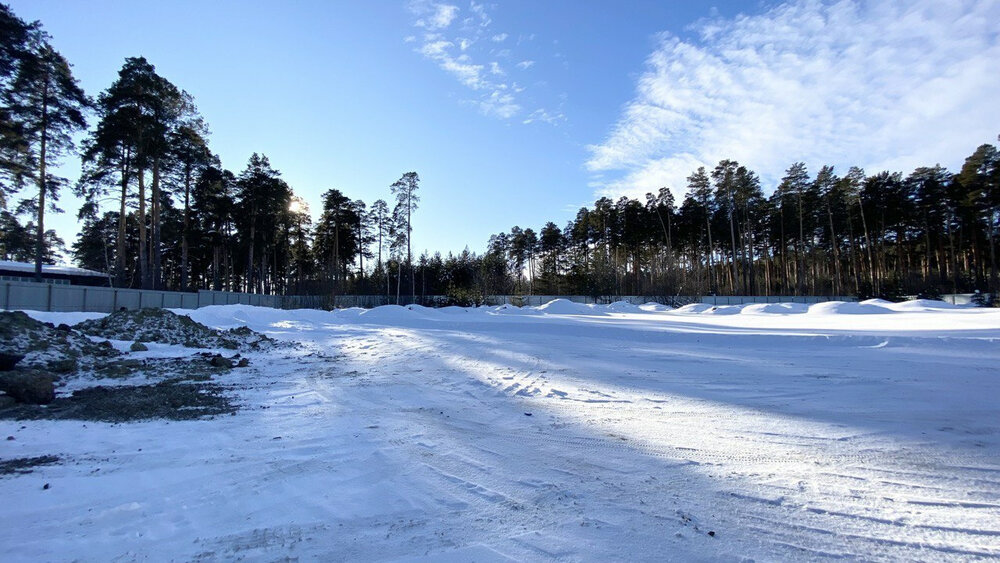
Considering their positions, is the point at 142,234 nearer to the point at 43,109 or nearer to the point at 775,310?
the point at 43,109

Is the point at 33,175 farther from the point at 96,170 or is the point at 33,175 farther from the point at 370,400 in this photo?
the point at 370,400

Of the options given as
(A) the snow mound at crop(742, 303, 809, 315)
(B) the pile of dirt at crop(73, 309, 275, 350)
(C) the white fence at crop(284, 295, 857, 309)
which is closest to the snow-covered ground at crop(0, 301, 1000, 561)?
(B) the pile of dirt at crop(73, 309, 275, 350)

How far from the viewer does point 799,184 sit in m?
40.8

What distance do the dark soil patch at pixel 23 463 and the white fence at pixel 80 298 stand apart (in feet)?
65.4

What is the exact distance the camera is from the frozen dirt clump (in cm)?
734

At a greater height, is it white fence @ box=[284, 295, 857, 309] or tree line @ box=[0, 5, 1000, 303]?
tree line @ box=[0, 5, 1000, 303]

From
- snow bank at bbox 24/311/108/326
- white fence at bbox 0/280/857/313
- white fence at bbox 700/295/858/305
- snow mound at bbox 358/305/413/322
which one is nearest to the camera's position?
snow bank at bbox 24/311/108/326

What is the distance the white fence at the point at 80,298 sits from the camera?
17.3 meters

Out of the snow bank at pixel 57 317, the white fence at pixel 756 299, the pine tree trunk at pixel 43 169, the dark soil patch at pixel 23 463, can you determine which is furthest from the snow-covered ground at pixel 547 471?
the white fence at pixel 756 299

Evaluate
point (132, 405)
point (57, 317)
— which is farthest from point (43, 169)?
point (132, 405)

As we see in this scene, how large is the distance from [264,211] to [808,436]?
127 ft

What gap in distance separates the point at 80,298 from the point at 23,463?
22.3 m

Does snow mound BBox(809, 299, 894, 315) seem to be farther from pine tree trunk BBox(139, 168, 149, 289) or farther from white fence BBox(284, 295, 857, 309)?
pine tree trunk BBox(139, 168, 149, 289)

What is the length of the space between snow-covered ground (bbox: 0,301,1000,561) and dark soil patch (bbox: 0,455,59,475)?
0.09 meters
